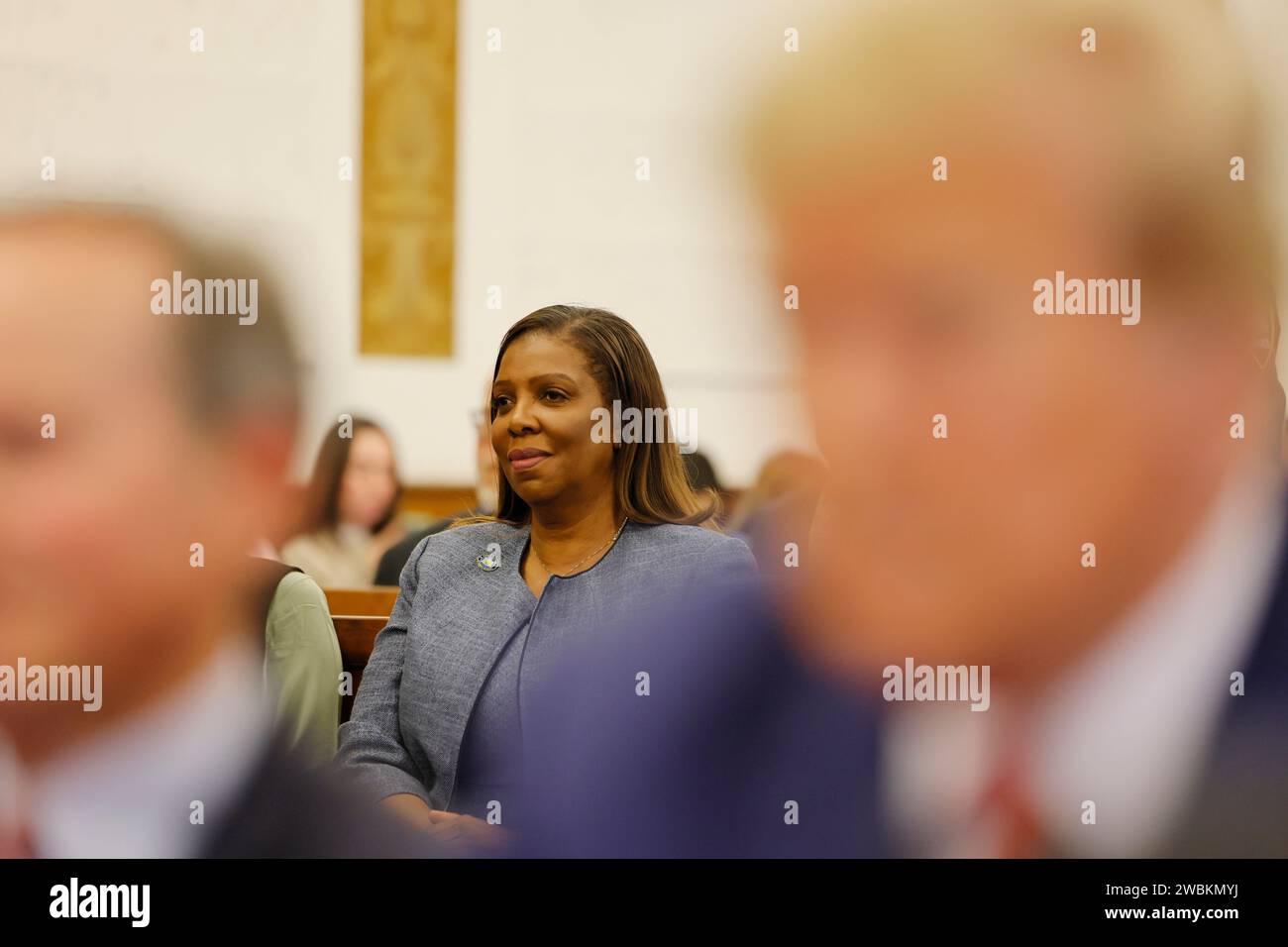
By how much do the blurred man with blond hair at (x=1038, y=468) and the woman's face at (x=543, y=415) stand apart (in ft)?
1.07

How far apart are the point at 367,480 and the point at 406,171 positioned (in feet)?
1.64

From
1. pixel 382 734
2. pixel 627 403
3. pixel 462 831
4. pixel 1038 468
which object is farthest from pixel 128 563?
pixel 1038 468

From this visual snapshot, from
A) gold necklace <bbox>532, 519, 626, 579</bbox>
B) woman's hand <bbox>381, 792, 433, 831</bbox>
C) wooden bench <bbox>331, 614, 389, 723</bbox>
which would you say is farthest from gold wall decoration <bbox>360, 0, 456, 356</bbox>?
woman's hand <bbox>381, 792, 433, 831</bbox>

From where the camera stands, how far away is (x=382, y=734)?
4.36ft

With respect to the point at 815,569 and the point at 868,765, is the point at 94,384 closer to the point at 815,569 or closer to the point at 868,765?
the point at 815,569

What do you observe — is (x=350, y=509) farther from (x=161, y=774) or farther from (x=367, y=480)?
(x=161, y=774)

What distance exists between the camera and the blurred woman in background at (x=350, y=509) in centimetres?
165

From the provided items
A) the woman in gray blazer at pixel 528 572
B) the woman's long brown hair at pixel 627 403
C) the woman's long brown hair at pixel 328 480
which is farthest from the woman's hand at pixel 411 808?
the woman's long brown hair at pixel 328 480

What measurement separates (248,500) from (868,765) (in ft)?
2.97

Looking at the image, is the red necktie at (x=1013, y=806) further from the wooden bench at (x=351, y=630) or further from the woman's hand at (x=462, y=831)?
the wooden bench at (x=351, y=630)

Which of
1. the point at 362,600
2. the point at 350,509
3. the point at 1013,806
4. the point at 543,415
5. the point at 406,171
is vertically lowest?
the point at 1013,806

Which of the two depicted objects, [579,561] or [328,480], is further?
[328,480]

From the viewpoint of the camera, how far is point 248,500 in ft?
5.08
